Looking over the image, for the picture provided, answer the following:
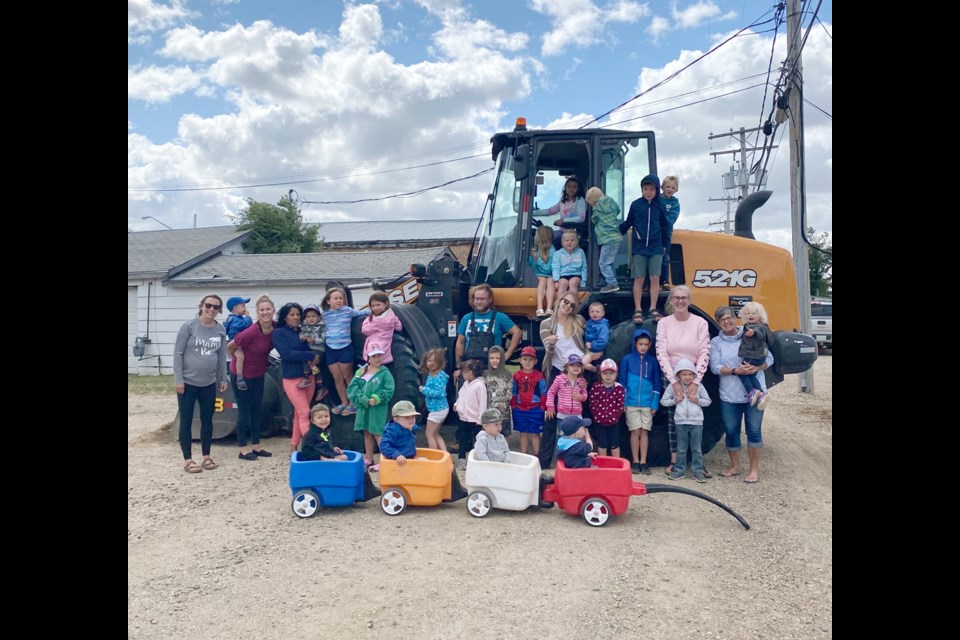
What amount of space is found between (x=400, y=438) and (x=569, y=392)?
1.66 m

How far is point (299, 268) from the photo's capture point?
18.9 meters

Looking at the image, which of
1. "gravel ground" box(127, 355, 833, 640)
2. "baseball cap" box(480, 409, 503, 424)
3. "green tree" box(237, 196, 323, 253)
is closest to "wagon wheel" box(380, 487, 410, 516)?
"gravel ground" box(127, 355, 833, 640)

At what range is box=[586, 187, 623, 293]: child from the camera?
6.30 meters

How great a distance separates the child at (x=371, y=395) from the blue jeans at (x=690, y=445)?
2794mm

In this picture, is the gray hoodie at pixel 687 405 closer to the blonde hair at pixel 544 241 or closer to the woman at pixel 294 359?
the blonde hair at pixel 544 241

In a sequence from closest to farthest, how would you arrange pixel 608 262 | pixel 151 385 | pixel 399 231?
1. pixel 608 262
2. pixel 151 385
3. pixel 399 231

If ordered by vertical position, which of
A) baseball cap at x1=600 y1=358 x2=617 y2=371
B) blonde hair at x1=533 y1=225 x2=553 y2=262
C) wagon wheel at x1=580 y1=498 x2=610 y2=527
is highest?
blonde hair at x1=533 y1=225 x2=553 y2=262

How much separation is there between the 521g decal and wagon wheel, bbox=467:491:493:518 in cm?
338

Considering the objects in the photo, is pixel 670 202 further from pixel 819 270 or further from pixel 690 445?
pixel 819 270

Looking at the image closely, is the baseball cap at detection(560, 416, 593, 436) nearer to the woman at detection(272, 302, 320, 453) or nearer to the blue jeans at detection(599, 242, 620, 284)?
the blue jeans at detection(599, 242, 620, 284)

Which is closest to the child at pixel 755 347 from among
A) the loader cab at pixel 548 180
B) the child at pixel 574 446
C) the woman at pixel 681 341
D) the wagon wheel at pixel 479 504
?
the woman at pixel 681 341

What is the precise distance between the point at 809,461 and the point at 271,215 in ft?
70.3

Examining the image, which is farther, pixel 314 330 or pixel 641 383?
pixel 314 330

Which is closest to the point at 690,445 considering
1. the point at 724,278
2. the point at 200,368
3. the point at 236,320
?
the point at 724,278
